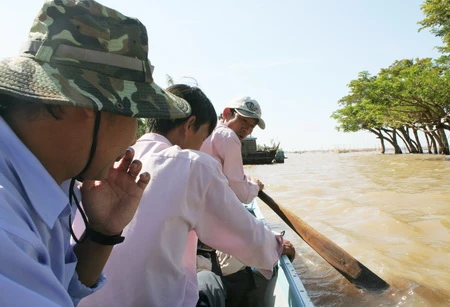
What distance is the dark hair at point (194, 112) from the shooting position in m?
1.78

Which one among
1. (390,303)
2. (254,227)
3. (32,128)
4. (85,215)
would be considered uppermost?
(32,128)

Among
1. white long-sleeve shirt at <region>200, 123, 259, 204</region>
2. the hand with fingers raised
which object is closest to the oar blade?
white long-sleeve shirt at <region>200, 123, 259, 204</region>

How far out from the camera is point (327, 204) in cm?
722

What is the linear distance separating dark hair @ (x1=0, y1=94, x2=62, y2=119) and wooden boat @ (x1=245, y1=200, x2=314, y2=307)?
139 centimetres

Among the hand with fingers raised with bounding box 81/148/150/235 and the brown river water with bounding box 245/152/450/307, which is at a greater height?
the hand with fingers raised with bounding box 81/148/150/235

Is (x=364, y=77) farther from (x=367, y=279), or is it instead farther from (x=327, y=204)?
(x=367, y=279)

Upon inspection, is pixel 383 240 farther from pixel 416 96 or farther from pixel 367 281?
pixel 416 96

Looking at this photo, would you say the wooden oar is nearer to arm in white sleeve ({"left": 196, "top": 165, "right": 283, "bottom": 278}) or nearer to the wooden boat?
the wooden boat

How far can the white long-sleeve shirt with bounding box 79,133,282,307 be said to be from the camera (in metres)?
1.23

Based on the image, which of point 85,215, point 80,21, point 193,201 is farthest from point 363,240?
point 80,21

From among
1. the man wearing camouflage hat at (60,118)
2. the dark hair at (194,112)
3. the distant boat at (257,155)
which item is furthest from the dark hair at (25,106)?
the distant boat at (257,155)

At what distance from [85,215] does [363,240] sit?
4320 millimetres

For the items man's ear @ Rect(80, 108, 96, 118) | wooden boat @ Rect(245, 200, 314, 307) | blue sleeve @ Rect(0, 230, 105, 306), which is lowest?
wooden boat @ Rect(245, 200, 314, 307)

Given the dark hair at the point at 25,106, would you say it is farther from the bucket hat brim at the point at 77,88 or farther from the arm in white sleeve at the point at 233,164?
the arm in white sleeve at the point at 233,164
